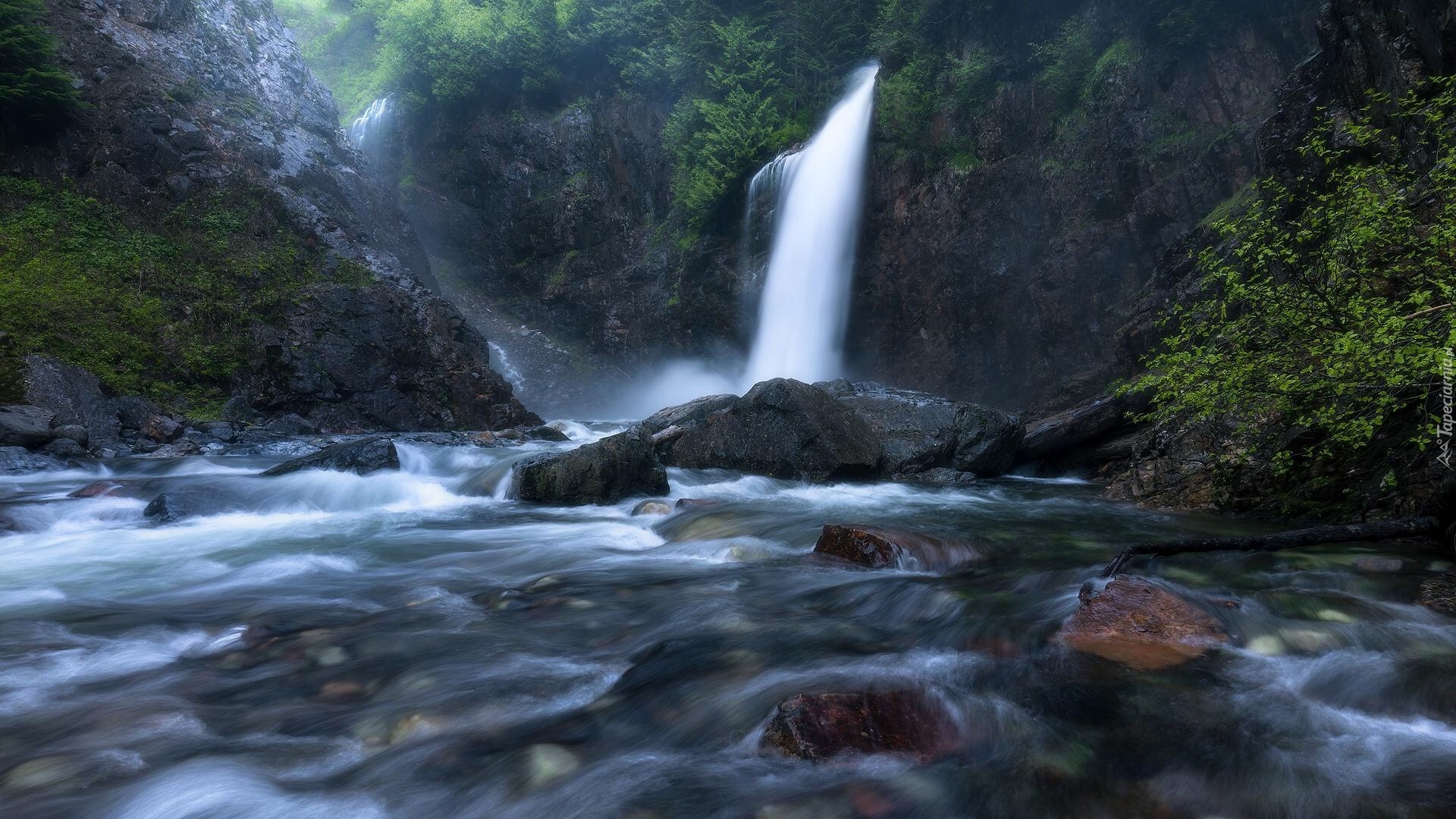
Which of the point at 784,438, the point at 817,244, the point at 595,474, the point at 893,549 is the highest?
the point at 817,244

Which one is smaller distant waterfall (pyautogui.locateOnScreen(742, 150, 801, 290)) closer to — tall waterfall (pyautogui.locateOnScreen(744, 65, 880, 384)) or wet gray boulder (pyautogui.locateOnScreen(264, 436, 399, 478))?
tall waterfall (pyautogui.locateOnScreen(744, 65, 880, 384))

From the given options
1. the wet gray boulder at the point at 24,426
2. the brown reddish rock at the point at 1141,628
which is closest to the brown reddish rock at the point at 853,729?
the brown reddish rock at the point at 1141,628

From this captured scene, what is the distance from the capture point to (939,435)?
40.4ft

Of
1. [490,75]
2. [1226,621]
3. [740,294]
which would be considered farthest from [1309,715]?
[490,75]

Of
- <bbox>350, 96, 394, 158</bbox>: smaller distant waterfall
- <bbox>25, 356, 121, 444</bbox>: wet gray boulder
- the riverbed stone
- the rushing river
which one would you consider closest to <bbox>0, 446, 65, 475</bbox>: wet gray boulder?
the riverbed stone

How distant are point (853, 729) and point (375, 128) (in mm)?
42247

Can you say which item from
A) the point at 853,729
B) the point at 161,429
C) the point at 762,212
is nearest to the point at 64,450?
the point at 161,429

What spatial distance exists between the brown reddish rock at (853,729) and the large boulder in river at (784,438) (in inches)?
335

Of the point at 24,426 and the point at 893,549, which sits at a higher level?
the point at 24,426

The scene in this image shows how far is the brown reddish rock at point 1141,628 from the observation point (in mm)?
3549

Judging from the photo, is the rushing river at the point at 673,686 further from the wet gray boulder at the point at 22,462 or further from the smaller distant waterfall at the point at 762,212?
the smaller distant waterfall at the point at 762,212

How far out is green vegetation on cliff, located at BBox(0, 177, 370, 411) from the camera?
15.2m

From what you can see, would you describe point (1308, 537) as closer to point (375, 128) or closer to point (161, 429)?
point (161, 429)

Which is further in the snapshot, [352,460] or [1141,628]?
[352,460]
